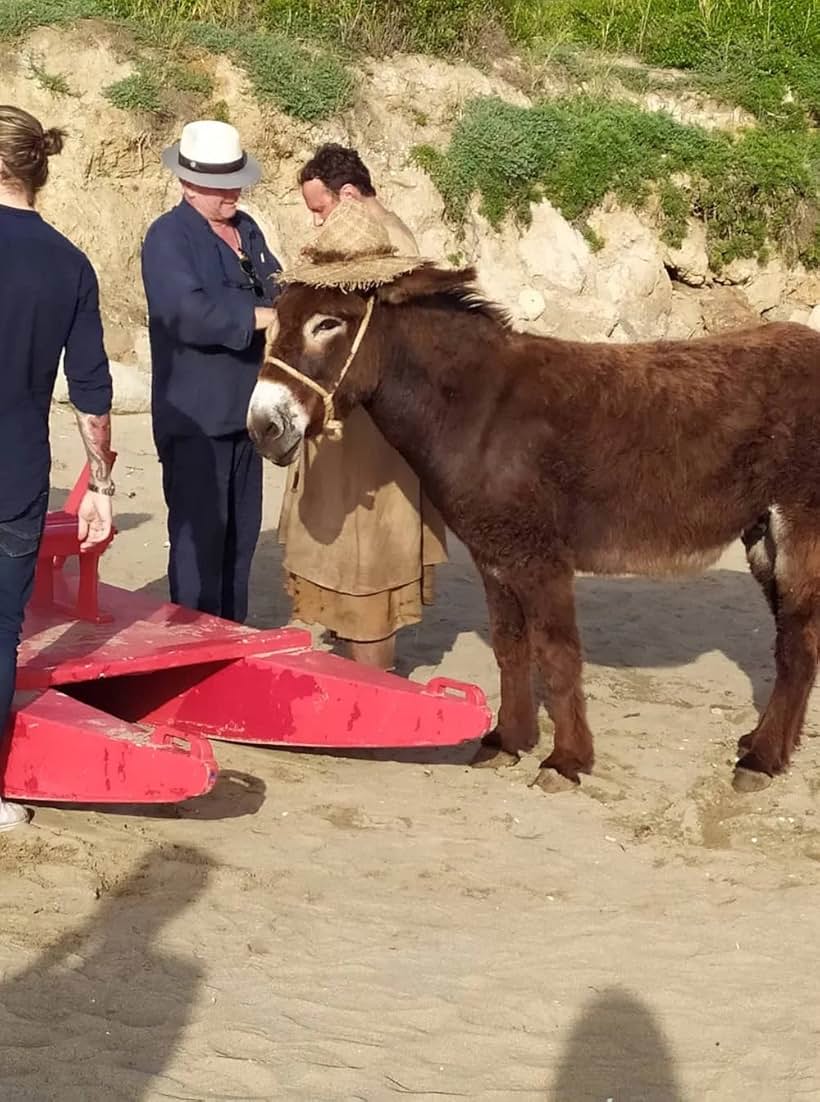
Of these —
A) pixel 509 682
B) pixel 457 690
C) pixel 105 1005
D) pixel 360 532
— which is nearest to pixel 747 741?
pixel 509 682

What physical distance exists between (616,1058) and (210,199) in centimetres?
371

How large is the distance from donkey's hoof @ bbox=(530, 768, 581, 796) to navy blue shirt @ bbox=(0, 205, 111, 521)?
2.33 meters

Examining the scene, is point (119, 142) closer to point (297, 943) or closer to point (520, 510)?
point (520, 510)

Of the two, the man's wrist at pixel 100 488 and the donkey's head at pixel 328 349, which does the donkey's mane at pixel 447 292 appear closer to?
the donkey's head at pixel 328 349

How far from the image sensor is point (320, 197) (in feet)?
19.0

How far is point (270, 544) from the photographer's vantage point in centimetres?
929

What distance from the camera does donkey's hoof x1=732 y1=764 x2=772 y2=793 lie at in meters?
5.66

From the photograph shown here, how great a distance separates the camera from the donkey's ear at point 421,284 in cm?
523

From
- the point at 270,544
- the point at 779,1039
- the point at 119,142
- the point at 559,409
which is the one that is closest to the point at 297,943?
the point at 779,1039

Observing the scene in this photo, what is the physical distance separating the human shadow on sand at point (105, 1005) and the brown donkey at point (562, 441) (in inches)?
70.6

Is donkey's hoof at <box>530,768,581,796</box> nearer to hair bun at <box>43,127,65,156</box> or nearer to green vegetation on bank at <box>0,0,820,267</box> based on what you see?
hair bun at <box>43,127,65,156</box>

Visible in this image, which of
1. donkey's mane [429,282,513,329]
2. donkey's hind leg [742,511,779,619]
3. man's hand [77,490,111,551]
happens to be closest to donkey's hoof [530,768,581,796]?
donkey's hind leg [742,511,779,619]

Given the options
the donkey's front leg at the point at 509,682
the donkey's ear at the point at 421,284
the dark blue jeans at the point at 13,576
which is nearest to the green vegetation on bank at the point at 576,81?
the donkey's ear at the point at 421,284

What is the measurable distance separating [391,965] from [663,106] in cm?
1383
